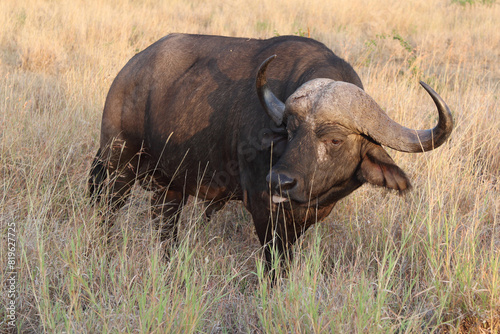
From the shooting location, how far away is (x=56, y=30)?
9.31m

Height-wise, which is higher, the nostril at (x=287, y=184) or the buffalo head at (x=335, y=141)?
the buffalo head at (x=335, y=141)

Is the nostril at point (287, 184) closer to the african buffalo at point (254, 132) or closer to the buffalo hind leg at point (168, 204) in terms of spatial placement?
the african buffalo at point (254, 132)

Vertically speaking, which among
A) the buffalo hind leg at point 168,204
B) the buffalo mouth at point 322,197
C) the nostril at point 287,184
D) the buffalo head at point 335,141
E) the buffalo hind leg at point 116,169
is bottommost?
the buffalo hind leg at point 168,204

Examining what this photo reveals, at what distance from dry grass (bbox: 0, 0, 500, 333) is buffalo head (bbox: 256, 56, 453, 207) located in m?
0.39

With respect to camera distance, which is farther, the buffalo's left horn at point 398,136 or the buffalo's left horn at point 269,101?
the buffalo's left horn at point 269,101

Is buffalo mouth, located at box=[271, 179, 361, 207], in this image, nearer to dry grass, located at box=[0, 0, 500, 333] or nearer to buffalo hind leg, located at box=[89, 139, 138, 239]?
dry grass, located at box=[0, 0, 500, 333]

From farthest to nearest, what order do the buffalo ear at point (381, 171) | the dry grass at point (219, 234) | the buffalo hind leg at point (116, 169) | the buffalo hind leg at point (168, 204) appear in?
the buffalo hind leg at point (168, 204)
the buffalo hind leg at point (116, 169)
the buffalo ear at point (381, 171)
the dry grass at point (219, 234)

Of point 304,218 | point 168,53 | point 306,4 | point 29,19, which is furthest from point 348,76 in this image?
point 306,4

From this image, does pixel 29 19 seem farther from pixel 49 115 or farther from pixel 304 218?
pixel 304 218

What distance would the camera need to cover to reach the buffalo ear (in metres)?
3.19

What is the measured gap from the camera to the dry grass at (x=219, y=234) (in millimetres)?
2531

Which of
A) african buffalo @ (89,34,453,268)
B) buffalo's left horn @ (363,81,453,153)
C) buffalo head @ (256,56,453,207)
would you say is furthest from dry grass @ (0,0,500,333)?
buffalo's left horn @ (363,81,453,153)

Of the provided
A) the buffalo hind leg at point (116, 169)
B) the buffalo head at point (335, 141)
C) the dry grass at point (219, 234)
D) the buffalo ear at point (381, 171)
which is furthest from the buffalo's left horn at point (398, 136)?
the buffalo hind leg at point (116, 169)

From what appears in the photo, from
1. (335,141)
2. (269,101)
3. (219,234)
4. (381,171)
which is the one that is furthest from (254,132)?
(219,234)
